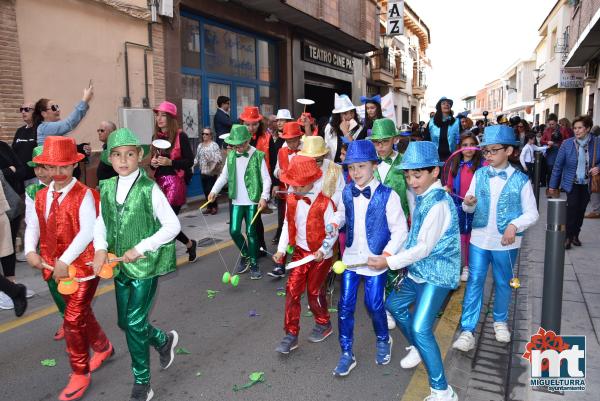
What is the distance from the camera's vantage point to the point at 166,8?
10148 mm

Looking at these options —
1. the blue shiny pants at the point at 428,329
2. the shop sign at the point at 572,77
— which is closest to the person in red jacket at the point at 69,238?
the blue shiny pants at the point at 428,329

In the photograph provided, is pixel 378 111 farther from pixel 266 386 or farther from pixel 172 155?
pixel 266 386

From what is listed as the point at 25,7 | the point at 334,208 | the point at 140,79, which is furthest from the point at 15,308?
the point at 140,79

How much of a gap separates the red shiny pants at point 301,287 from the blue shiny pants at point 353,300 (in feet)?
1.48

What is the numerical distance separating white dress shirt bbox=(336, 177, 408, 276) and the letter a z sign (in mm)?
19585

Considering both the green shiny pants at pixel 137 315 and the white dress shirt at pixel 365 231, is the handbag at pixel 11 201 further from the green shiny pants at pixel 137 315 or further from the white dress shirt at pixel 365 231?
the white dress shirt at pixel 365 231

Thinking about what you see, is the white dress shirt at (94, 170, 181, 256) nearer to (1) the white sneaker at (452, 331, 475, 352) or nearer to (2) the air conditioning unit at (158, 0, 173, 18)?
(1) the white sneaker at (452, 331, 475, 352)

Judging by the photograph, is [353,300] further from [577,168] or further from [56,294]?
[577,168]

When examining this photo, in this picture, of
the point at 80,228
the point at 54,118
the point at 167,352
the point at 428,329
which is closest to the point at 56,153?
the point at 80,228

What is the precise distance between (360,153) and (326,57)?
15928 millimetres

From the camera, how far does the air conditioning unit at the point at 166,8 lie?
33.1 ft

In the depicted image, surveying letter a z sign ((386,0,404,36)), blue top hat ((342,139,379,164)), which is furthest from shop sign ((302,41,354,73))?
blue top hat ((342,139,379,164))

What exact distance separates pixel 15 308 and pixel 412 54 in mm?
39199

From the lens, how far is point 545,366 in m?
3.28
